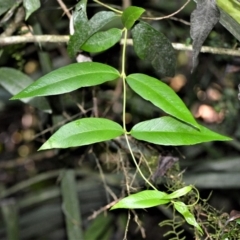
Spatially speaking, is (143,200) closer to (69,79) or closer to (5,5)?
(69,79)

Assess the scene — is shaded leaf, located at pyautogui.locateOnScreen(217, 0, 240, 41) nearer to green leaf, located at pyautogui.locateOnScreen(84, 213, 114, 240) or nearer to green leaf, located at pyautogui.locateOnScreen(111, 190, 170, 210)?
green leaf, located at pyautogui.locateOnScreen(111, 190, 170, 210)

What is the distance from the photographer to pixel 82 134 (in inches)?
17.3

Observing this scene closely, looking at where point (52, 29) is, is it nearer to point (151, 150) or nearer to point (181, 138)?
point (151, 150)

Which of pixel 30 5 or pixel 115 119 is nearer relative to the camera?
pixel 30 5

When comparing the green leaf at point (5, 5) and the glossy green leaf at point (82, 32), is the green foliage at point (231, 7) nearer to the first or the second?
the glossy green leaf at point (82, 32)

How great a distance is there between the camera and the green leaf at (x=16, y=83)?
2.24 ft

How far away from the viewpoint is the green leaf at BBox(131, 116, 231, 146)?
424 millimetres

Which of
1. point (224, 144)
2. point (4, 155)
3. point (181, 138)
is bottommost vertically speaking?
point (4, 155)

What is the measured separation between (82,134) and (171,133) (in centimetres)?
7

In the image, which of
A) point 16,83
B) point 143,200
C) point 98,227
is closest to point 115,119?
point 98,227

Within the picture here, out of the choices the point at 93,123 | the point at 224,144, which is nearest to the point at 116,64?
the point at 224,144

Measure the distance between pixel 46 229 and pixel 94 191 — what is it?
0.47 feet

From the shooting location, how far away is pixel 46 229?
3.76 feet

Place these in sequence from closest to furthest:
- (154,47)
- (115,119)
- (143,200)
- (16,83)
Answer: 1. (143,200)
2. (154,47)
3. (16,83)
4. (115,119)
